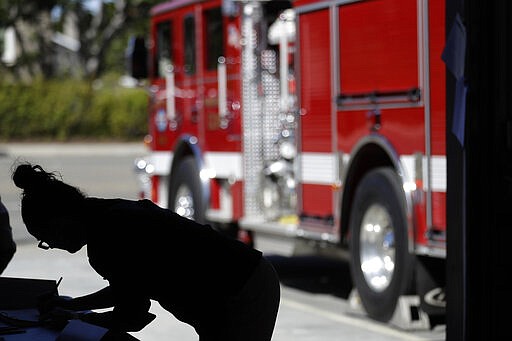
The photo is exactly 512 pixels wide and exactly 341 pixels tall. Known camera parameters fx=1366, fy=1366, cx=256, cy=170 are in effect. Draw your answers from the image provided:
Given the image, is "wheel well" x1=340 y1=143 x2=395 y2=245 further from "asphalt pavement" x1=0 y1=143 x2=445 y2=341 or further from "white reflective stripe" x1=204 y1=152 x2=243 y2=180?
"white reflective stripe" x1=204 y1=152 x2=243 y2=180

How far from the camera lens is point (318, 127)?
436 inches

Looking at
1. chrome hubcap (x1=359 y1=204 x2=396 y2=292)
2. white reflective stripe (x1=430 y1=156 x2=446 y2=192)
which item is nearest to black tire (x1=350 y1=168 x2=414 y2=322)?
chrome hubcap (x1=359 y1=204 x2=396 y2=292)

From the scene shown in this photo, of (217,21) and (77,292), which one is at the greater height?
(217,21)

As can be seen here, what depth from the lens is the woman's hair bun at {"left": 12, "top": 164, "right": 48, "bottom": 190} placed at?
4613 mm

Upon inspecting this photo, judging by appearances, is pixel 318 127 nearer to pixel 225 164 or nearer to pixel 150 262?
pixel 225 164

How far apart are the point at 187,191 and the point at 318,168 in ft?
10.9

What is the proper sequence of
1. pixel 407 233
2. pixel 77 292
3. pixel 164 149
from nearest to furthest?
pixel 407 233 → pixel 77 292 → pixel 164 149

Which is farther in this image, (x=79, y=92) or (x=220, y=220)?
(x=79, y=92)

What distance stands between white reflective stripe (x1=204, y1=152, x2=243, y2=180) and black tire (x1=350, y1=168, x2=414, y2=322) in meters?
2.55

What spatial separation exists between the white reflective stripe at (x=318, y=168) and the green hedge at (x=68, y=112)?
32818 mm

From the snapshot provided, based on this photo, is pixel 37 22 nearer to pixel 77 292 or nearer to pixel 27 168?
pixel 77 292

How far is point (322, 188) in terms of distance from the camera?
36.3ft
